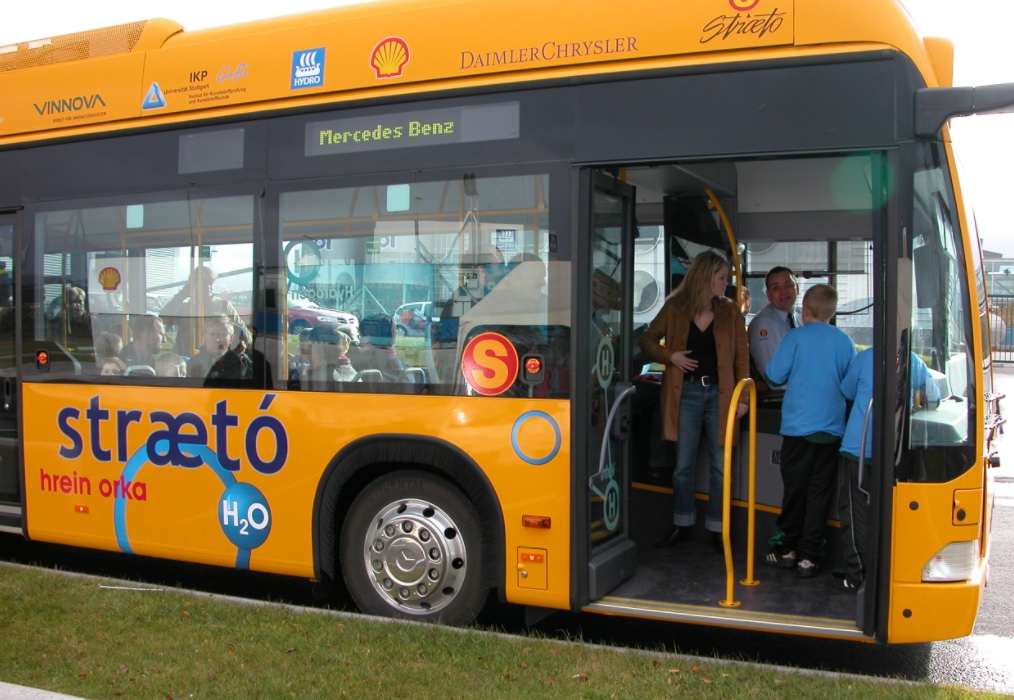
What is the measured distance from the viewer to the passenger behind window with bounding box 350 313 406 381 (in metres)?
4.89

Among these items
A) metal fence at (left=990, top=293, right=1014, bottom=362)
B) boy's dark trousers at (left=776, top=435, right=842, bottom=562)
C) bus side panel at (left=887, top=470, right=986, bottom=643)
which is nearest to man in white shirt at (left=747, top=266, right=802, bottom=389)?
boy's dark trousers at (left=776, top=435, right=842, bottom=562)

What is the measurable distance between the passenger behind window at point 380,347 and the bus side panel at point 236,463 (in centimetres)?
15

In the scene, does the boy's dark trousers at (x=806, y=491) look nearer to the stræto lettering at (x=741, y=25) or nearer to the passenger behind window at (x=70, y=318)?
the stræto lettering at (x=741, y=25)

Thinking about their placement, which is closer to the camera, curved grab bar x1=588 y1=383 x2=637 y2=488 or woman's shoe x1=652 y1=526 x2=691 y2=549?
curved grab bar x1=588 y1=383 x2=637 y2=488

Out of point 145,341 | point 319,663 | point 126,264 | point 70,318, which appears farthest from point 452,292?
point 70,318

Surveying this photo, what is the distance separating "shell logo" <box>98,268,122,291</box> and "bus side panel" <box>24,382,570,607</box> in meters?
0.62

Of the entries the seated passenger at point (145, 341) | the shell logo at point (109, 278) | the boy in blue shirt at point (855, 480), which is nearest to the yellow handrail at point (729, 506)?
the boy in blue shirt at point (855, 480)

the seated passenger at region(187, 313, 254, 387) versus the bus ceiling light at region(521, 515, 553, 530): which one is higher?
the seated passenger at region(187, 313, 254, 387)

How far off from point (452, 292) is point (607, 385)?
3.02ft

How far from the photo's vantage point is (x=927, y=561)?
13.3ft

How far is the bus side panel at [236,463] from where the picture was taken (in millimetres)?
4605

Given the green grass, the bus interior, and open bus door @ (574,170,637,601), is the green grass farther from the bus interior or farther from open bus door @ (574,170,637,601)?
open bus door @ (574,170,637,601)

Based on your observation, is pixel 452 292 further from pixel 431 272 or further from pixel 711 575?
pixel 711 575

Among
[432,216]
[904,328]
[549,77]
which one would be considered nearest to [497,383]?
[432,216]
